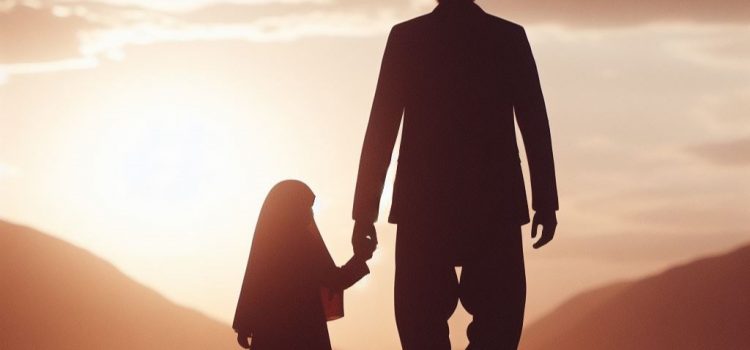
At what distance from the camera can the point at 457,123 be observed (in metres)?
8.39

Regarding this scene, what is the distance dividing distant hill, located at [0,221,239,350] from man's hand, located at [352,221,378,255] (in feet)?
407

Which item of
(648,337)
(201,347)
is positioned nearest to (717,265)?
(648,337)

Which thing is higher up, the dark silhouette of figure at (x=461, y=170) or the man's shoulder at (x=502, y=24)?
the man's shoulder at (x=502, y=24)

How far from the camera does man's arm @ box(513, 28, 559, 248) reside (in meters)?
8.59

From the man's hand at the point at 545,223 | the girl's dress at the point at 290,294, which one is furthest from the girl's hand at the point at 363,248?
the girl's dress at the point at 290,294

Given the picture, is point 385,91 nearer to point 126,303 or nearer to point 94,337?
point 94,337

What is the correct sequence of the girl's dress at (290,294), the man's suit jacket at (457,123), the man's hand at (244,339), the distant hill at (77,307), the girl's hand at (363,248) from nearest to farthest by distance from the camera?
the man's suit jacket at (457,123) < the girl's hand at (363,248) < the girl's dress at (290,294) < the man's hand at (244,339) < the distant hill at (77,307)

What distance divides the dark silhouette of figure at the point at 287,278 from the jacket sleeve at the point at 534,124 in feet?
9.34

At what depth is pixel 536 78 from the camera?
28.5ft

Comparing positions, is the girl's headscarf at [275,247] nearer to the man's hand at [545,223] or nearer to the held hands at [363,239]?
the held hands at [363,239]

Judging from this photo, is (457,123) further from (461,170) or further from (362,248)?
(362,248)

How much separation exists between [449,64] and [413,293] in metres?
1.41

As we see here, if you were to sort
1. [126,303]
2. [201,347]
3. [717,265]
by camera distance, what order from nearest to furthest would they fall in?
[201,347] → [126,303] → [717,265]

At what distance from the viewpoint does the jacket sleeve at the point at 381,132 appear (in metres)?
8.67
